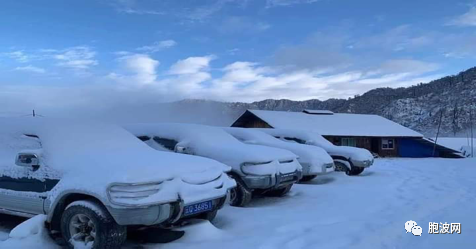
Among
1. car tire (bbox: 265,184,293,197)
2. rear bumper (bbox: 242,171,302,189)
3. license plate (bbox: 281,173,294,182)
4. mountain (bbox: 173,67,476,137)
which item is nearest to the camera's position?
rear bumper (bbox: 242,171,302,189)

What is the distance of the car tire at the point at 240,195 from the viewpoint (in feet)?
22.0

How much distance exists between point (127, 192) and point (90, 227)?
67 centimetres

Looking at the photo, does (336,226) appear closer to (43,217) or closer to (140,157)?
(140,157)

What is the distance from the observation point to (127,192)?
3.89 metres

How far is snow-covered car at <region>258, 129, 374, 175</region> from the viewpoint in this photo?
12.4m

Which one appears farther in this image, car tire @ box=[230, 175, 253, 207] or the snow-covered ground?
car tire @ box=[230, 175, 253, 207]

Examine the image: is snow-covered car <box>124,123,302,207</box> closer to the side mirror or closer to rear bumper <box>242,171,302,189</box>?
rear bumper <box>242,171,302,189</box>

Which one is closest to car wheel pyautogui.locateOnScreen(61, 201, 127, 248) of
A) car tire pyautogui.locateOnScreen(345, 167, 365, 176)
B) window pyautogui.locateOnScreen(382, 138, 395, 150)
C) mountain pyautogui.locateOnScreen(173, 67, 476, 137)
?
car tire pyautogui.locateOnScreen(345, 167, 365, 176)

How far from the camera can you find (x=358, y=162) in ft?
40.3

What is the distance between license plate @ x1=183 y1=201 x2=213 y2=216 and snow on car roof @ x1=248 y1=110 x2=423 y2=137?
20871mm

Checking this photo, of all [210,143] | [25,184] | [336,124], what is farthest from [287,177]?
[336,124]

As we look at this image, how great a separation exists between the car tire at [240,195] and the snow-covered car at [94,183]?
4.99ft

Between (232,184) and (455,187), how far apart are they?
22.6 feet

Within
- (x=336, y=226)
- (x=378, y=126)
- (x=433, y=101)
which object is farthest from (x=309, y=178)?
(x=433, y=101)
